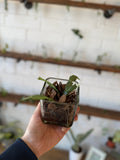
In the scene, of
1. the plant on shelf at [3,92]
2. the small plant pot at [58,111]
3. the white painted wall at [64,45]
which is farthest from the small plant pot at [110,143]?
the plant on shelf at [3,92]

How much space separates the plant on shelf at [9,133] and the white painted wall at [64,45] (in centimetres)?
34

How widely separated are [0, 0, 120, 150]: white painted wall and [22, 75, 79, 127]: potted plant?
581 mm

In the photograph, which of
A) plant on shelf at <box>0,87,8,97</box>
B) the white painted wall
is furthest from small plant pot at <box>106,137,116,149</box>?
plant on shelf at <box>0,87,8,97</box>

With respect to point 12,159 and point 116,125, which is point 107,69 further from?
point 12,159

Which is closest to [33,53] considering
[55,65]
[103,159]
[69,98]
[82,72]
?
[55,65]

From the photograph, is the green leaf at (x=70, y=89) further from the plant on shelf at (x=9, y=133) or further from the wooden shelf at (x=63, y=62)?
the plant on shelf at (x=9, y=133)

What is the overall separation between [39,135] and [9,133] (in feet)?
2.66

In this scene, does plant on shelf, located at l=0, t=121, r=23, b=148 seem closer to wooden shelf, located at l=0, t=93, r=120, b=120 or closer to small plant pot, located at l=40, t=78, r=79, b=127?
wooden shelf, located at l=0, t=93, r=120, b=120

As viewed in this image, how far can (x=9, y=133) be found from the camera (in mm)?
1400

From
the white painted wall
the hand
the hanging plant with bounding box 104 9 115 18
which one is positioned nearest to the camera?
the hand

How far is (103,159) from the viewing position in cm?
121

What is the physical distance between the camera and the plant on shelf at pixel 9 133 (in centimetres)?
134

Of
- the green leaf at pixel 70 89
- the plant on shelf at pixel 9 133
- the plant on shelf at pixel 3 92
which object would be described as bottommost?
the plant on shelf at pixel 9 133

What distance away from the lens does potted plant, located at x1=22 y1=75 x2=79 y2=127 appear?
562 mm
